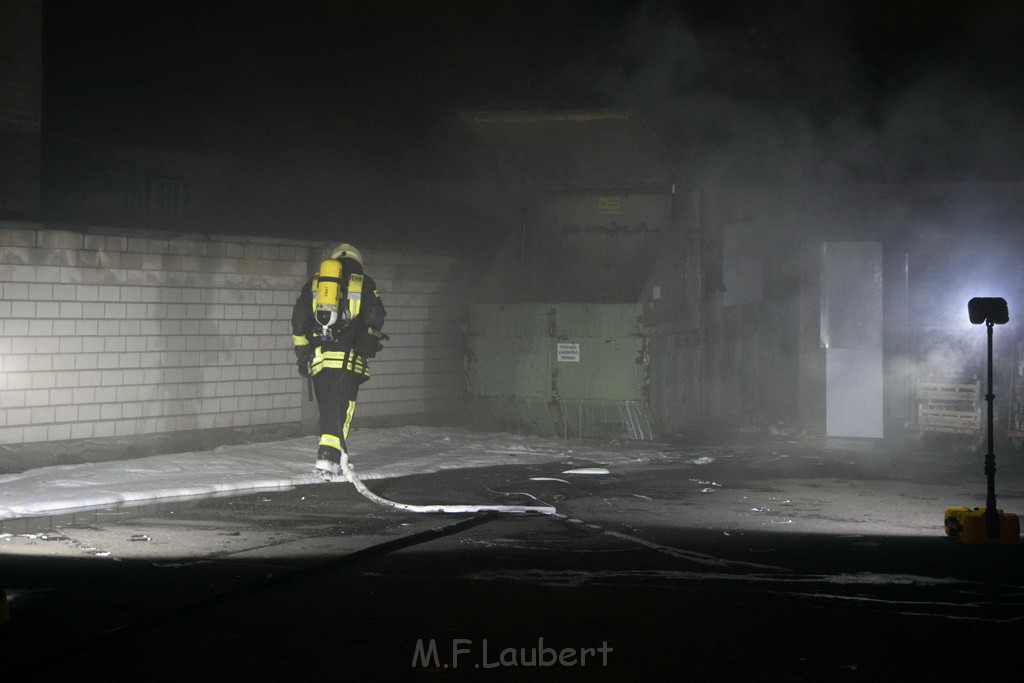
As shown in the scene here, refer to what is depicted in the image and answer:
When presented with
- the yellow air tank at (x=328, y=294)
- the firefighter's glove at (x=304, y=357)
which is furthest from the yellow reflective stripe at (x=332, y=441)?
the yellow air tank at (x=328, y=294)

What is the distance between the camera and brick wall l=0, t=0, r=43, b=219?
12.7 m

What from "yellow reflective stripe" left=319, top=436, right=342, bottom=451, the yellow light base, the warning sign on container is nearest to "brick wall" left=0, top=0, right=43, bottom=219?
"yellow reflective stripe" left=319, top=436, right=342, bottom=451

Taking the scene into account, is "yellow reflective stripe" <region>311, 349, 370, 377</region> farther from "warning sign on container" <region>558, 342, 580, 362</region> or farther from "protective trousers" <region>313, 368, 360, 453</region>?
"warning sign on container" <region>558, 342, 580, 362</region>

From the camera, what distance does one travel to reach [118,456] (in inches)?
397

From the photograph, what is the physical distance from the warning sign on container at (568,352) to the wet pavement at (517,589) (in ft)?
12.8

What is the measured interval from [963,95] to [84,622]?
12735 mm

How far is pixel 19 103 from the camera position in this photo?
12.8 m

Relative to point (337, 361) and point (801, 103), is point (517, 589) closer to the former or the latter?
point (337, 361)

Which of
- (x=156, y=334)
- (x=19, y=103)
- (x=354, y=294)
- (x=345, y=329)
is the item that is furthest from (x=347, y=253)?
(x=19, y=103)

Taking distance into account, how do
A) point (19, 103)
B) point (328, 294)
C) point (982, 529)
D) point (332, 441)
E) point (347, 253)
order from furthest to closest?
1. point (19, 103)
2. point (347, 253)
3. point (332, 441)
4. point (328, 294)
5. point (982, 529)

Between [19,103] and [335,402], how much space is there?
254 inches

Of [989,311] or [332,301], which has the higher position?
[332,301]

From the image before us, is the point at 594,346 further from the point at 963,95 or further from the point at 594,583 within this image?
the point at 594,583

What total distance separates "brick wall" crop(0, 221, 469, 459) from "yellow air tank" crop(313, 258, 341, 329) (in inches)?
87.4
